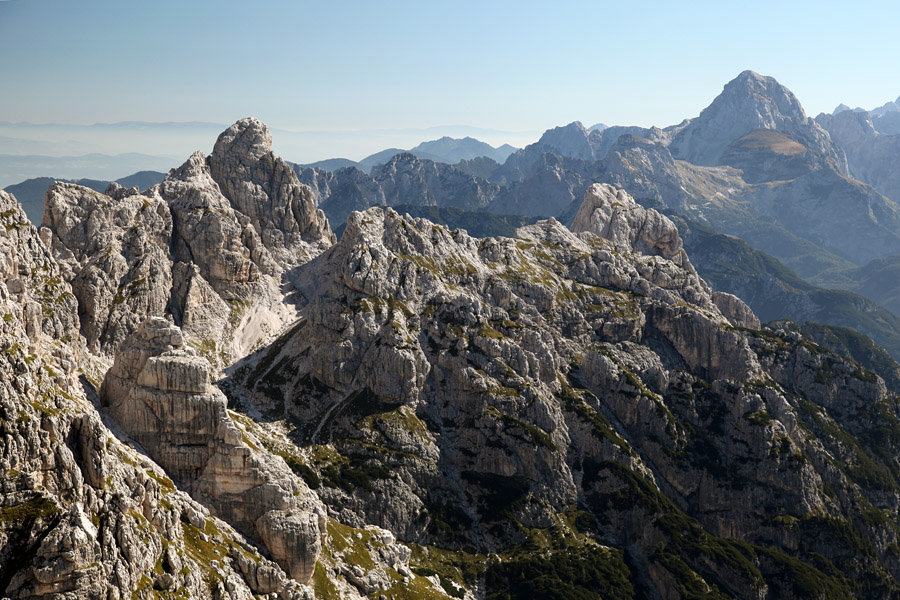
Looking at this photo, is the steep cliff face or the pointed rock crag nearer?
the steep cliff face

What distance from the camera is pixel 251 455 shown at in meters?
151

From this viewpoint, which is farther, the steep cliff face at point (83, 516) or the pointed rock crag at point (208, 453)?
the pointed rock crag at point (208, 453)

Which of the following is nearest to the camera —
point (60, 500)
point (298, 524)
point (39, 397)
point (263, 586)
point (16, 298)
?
point (60, 500)

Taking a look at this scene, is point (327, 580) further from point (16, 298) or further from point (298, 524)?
point (16, 298)

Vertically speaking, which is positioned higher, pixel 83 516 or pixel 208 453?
pixel 83 516

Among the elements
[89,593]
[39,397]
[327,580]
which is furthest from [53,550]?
[327,580]

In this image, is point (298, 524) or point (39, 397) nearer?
point (39, 397)

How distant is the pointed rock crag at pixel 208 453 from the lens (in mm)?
146500

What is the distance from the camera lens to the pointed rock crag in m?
146

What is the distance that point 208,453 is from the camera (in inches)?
5910

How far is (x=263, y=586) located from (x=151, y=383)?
45572 mm

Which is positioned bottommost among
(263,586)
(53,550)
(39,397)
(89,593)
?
(263,586)

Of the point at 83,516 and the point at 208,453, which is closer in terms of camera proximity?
the point at 83,516

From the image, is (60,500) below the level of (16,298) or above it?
below
